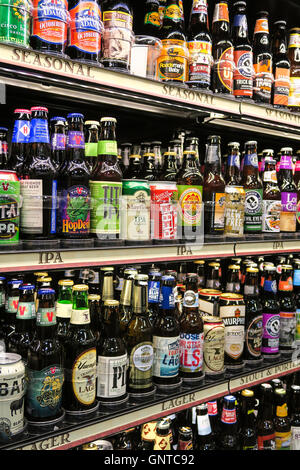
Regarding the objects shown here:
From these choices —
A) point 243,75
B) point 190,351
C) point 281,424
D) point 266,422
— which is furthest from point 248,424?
point 243,75

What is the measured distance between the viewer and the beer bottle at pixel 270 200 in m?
1.94

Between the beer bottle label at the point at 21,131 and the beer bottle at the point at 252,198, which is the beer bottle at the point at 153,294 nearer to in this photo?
the beer bottle at the point at 252,198

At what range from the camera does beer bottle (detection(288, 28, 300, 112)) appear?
2080 millimetres

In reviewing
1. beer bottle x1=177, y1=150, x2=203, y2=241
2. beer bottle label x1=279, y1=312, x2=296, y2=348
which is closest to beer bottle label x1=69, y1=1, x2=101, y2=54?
beer bottle x1=177, y1=150, x2=203, y2=241

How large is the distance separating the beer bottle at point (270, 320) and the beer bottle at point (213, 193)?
1.52 ft

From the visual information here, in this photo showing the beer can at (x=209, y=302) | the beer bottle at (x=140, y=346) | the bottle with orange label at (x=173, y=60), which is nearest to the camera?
the beer bottle at (x=140, y=346)

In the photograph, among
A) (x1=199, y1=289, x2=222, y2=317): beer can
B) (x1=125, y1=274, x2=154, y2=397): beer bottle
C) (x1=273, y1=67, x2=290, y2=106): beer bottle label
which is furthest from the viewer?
(x1=273, y1=67, x2=290, y2=106): beer bottle label

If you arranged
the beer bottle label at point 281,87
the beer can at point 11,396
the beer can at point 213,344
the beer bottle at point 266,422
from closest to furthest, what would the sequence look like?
the beer can at point 11,396 → the beer can at point 213,344 → the beer bottle at point 266,422 → the beer bottle label at point 281,87

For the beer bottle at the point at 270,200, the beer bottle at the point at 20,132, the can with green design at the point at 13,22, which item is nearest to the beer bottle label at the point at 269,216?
the beer bottle at the point at 270,200

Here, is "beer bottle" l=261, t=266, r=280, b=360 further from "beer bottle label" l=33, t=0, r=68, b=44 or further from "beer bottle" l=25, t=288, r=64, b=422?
"beer bottle label" l=33, t=0, r=68, b=44

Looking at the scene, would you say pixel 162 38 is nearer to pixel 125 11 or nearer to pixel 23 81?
pixel 125 11

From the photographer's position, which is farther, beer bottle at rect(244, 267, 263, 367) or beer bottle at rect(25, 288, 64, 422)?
beer bottle at rect(244, 267, 263, 367)

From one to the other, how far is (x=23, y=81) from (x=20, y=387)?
94cm

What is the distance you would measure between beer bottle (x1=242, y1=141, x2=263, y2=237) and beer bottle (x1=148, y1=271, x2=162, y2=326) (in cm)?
54
